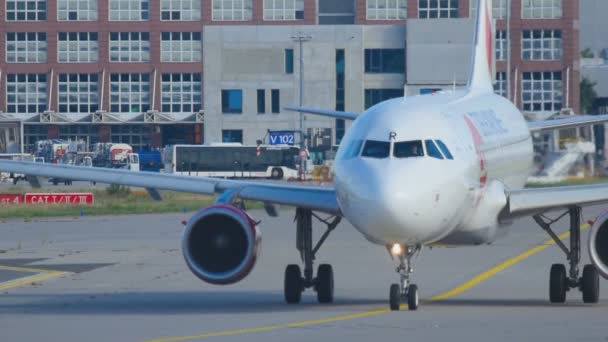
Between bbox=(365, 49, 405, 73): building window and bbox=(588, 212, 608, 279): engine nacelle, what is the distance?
74.8 m

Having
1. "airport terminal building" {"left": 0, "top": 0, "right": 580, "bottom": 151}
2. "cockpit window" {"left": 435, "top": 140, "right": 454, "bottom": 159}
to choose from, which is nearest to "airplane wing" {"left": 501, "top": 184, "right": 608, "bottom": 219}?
"cockpit window" {"left": 435, "top": 140, "right": 454, "bottom": 159}

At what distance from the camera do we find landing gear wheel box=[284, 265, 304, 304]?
22312 mm

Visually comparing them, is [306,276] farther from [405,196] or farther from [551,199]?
[405,196]

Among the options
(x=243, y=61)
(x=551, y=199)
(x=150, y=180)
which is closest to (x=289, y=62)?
(x=243, y=61)

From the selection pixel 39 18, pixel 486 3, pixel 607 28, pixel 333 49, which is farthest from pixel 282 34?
pixel 486 3

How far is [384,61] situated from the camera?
317 ft

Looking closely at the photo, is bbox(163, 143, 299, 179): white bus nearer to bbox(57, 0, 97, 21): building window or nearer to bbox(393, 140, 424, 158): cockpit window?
bbox(57, 0, 97, 21): building window

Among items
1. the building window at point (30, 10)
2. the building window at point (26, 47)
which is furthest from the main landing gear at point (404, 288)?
the building window at point (30, 10)

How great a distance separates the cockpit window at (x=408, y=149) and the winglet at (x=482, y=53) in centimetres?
970

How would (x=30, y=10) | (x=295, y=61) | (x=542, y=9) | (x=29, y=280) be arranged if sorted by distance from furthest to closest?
(x=30, y=10) → (x=542, y=9) → (x=295, y=61) → (x=29, y=280)

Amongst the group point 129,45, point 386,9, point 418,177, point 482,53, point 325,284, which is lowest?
point 325,284

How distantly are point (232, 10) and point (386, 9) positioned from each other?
10.3 m

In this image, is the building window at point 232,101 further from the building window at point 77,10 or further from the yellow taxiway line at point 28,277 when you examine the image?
the yellow taxiway line at point 28,277

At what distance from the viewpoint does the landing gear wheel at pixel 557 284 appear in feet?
72.6
